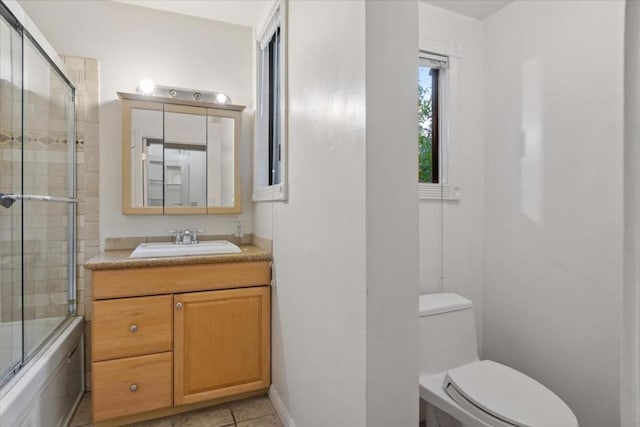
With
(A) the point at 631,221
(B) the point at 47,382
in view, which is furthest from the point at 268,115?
(A) the point at 631,221

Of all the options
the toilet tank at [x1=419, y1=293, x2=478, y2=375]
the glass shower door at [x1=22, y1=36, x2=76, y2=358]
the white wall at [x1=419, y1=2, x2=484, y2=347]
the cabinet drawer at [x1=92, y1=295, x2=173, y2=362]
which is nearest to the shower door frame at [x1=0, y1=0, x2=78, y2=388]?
the glass shower door at [x1=22, y1=36, x2=76, y2=358]

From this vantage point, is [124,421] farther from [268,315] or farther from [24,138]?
[24,138]

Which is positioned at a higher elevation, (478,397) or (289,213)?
(289,213)

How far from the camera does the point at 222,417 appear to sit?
1.90 m

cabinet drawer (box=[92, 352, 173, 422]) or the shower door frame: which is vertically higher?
the shower door frame

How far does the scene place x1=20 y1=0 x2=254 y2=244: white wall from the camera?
2.13m

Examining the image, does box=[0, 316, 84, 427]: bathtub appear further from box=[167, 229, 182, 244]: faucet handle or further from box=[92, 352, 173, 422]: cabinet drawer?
box=[167, 229, 182, 244]: faucet handle

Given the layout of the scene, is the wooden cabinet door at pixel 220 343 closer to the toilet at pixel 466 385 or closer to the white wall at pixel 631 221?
the toilet at pixel 466 385

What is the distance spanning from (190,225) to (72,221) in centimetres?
68

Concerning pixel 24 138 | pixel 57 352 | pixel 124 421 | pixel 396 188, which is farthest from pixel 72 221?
pixel 396 188

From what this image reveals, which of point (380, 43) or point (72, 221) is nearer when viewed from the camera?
point (380, 43)

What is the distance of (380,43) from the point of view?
101cm

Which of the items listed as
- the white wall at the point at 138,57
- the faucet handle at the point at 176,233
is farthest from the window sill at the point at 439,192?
the faucet handle at the point at 176,233

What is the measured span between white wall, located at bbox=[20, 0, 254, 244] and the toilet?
148cm
